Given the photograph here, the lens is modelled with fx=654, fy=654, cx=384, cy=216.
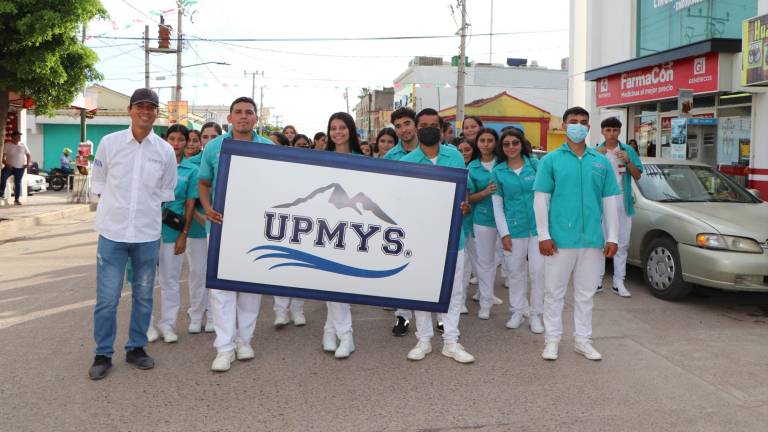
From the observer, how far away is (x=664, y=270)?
7.44 m

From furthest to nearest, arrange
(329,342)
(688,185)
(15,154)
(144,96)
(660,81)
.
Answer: (15,154)
(660,81)
(688,185)
(329,342)
(144,96)

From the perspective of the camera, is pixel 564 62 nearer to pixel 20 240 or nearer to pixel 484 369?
pixel 20 240

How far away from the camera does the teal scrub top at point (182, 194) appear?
568 cm

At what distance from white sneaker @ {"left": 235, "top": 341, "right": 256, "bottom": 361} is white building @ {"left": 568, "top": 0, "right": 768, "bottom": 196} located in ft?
34.3

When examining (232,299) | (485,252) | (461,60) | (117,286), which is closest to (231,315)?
(232,299)

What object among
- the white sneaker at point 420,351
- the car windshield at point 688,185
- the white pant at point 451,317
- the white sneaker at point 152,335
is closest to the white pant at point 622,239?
the car windshield at point 688,185

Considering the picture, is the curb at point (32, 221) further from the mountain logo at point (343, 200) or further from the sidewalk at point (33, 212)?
the mountain logo at point (343, 200)

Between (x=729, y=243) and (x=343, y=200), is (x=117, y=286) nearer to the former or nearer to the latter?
(x=343, y=200)

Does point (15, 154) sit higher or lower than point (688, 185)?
higher

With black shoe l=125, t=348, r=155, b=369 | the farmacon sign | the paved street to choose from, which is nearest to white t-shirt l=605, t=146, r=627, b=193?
the paved street

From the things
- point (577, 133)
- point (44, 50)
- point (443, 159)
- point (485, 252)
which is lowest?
point (485, 252)

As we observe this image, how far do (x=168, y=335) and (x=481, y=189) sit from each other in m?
→ 3.21

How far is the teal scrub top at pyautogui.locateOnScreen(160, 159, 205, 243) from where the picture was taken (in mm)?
5676

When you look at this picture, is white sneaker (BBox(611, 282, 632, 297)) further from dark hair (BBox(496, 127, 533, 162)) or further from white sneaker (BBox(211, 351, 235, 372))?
white sneaker (BBox(211, 351, 235, 372))
